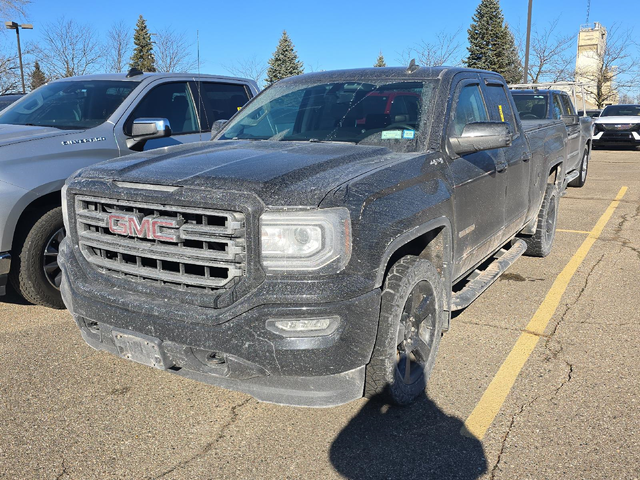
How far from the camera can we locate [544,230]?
257 inches

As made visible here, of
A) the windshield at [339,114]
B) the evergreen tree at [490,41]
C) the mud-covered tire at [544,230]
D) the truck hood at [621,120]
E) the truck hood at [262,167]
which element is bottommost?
the mud-covered tire at [544,230]

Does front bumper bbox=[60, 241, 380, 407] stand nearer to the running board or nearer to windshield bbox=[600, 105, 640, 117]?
the running board

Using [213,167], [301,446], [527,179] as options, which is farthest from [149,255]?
[527,179]

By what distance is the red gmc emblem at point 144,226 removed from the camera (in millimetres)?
2854

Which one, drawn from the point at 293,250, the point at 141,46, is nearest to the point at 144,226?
the point at 293,250

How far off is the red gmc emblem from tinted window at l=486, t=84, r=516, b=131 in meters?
3.05

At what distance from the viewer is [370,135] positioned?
3.91 m

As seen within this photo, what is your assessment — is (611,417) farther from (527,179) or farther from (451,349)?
(527,179)

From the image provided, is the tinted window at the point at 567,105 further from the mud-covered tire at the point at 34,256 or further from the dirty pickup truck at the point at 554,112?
the mud-covered tire at the point at 34,256

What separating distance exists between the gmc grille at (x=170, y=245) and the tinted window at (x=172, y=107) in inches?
105

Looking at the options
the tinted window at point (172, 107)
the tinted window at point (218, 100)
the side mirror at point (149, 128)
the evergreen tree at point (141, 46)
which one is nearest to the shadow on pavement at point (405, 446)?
the side mirror at point (149, 128)

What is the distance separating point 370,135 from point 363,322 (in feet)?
5.14

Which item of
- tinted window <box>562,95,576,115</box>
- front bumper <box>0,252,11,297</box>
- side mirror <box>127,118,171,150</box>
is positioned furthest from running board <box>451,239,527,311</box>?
tinted window <box>562,95,576,115</box>

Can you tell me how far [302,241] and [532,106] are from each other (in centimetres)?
895
